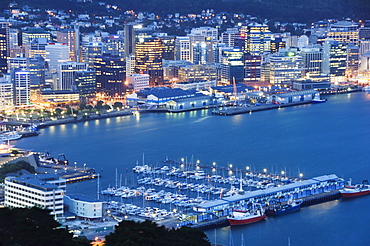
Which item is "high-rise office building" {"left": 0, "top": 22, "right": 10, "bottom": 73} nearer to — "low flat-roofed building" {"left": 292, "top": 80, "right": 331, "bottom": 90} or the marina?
"low flat-roofed building" {"left": 292, "top": 80, "right": 331, "bottom": 90}

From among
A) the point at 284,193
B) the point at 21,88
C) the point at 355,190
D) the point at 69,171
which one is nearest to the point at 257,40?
the point at 21,88

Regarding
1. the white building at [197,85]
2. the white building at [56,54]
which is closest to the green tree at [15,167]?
the white building at [197,85]

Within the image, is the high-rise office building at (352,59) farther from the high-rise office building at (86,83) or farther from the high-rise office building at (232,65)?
the high-rise office building at (86,83)

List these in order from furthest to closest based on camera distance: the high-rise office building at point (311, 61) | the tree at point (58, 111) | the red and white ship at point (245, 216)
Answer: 1. the high-rise office building at point (311, 61)
2. the tree at point (58, 111)
3. the red and white ship at point (245, 216)

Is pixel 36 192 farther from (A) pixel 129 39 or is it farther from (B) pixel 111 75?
(A) pixel 129 39

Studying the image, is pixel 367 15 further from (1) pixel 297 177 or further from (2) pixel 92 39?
(1) pixel 297 177

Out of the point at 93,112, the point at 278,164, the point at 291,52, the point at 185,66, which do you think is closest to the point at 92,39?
the point at 185,66
